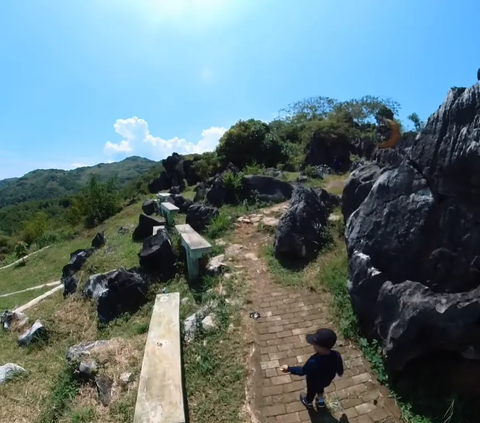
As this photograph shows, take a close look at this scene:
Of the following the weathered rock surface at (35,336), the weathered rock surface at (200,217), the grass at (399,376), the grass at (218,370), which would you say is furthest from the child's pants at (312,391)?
the weathered rock surface at (200,217)

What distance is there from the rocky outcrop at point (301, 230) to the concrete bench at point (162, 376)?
9.73 feet

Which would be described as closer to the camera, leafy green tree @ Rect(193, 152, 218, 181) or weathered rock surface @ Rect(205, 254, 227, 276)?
weathered rock surface @ Rect(205, 254, 227, 276)

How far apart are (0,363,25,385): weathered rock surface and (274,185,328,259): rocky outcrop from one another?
499cm

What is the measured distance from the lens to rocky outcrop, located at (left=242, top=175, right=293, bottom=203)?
11761mm

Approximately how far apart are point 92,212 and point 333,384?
22.2 metres

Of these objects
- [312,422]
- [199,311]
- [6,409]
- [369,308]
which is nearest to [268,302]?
[199,311]

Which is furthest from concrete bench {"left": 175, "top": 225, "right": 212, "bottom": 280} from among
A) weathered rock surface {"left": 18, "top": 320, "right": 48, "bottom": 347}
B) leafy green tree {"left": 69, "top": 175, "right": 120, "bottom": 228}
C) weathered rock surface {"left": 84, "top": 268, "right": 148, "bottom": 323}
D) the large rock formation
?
leafy green tree {"left": 69, "top": 175, "right": 120, "bottom": 228}

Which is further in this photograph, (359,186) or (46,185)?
(46,185)

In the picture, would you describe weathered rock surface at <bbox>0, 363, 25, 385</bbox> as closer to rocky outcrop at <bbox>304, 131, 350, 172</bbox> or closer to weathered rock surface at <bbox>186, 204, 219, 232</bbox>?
weathered rock surface at <bbox>186, 204, 219, 232</bbox>

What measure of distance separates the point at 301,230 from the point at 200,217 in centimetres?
359

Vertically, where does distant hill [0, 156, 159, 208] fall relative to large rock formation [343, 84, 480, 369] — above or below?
above

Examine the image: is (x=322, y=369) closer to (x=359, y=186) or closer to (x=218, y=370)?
(x=218, y=370)

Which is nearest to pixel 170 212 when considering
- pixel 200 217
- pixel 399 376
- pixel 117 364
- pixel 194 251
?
pixel 200 217

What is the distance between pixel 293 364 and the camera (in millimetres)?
4379
